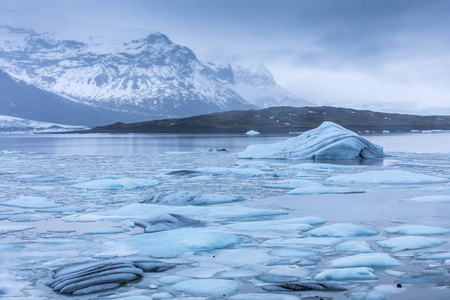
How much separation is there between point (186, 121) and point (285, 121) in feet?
83.7

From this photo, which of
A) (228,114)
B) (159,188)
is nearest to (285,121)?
(228,114)

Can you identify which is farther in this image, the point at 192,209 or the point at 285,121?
the point at 285,121

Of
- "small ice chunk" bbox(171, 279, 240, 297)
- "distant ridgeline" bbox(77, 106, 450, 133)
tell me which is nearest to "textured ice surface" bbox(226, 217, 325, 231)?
"small ice chunk" bbox(171, 279, 240, 297)

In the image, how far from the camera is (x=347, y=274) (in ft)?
18.2

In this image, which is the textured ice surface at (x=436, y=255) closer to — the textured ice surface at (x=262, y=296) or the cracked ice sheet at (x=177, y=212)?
the textured ice surface at (x=262, y=296)

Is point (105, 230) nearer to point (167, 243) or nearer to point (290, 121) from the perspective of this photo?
point (167, 243)

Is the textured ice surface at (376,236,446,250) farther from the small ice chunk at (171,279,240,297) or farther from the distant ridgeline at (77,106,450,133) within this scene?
the distant ridgeline at (77,106,450,133)

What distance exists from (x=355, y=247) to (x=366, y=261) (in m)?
0.78

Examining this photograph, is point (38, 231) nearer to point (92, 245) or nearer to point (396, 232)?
point (92, 245)

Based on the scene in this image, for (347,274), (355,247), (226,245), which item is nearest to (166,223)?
(226,245)

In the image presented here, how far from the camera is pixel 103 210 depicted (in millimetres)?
10570

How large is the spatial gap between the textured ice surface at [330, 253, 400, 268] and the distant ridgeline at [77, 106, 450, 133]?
105 m

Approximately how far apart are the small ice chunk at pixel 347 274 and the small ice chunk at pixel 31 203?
24.0ft

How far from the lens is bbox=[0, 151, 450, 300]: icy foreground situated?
5.26 meters
